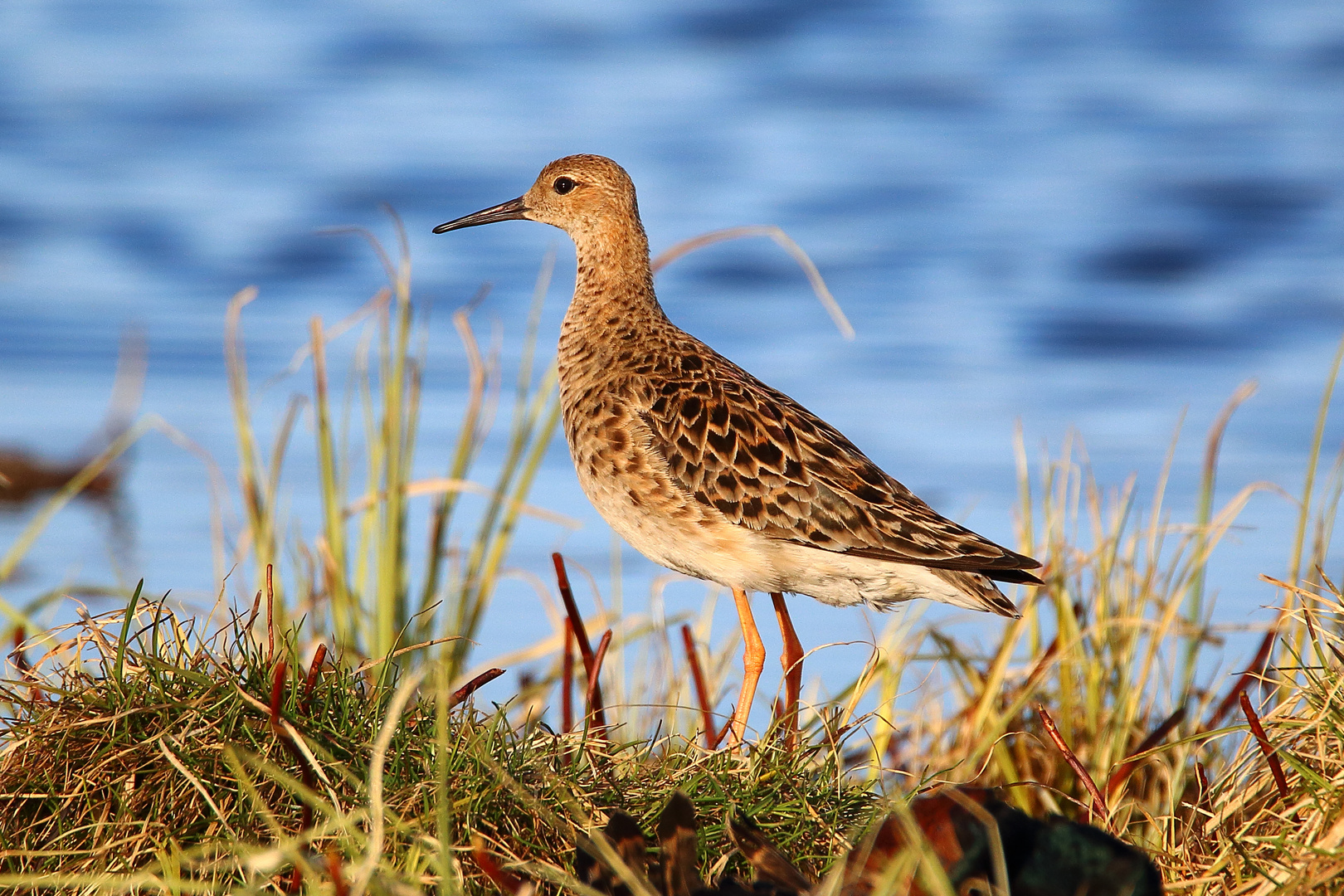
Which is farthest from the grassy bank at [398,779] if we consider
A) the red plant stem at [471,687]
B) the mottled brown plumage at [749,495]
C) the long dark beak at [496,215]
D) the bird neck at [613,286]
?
the long dark beak at [496,215]

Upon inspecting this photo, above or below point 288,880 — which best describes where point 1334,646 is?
above

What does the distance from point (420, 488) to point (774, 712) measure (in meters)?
2.22

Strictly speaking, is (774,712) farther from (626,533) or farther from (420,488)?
(420,488)

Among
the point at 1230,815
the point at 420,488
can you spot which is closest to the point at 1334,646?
the point at 1230,815

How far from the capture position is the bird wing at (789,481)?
4719mm

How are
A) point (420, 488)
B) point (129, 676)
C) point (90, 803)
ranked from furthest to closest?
point (420, 488), point (129, 676), point (90, 803)

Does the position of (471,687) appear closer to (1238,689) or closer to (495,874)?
(495,874)

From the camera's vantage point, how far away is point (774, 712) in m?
4.00

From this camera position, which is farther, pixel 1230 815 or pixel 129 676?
pixel 1230 815

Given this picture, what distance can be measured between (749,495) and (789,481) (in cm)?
14

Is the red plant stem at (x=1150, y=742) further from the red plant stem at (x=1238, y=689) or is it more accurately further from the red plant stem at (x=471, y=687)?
the red plant stem at (x=471, y=687)

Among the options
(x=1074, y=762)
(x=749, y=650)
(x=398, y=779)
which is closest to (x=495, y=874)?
(x=398, y=779)

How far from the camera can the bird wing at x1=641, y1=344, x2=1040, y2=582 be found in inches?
186

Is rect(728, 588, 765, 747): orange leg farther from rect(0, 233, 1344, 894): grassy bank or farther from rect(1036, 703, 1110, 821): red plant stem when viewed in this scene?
rect(1036, 703, 1110, 821): red plant stem
